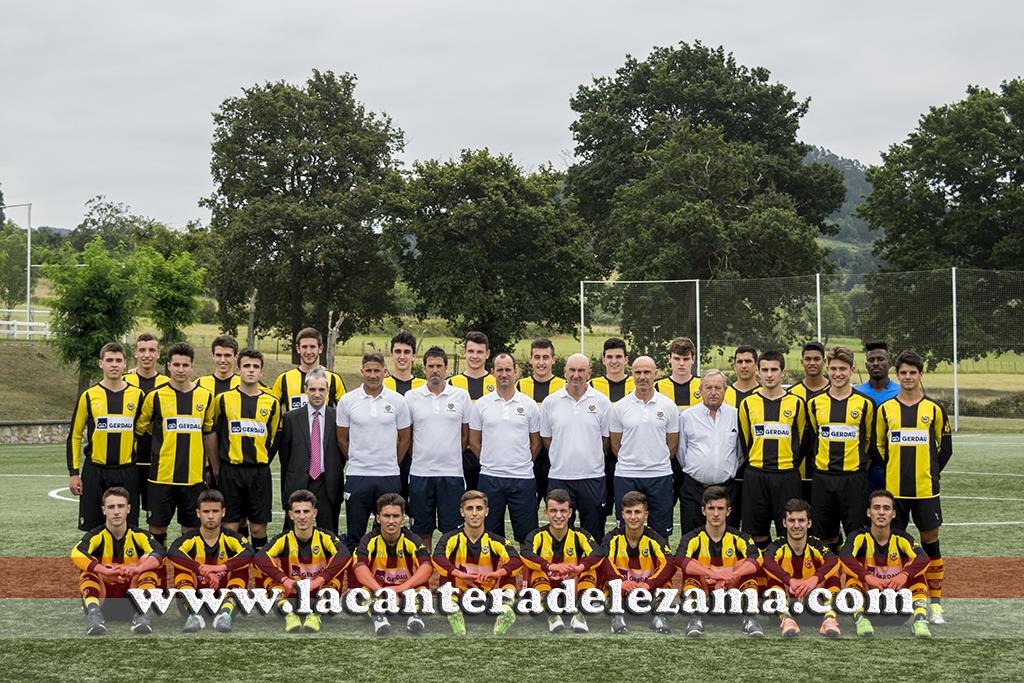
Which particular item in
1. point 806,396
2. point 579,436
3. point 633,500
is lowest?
point 633,500

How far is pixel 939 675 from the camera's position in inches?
208

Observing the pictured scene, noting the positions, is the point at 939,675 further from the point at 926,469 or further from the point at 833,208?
the point at 833,208

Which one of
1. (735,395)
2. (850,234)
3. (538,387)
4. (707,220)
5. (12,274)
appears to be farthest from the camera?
(850,234)

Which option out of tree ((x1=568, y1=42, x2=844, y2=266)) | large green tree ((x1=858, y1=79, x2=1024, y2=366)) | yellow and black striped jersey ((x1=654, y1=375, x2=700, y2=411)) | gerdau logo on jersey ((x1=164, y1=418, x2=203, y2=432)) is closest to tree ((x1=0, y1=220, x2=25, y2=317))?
tree ((x1=568, y1=42, x2=844, y2=266))

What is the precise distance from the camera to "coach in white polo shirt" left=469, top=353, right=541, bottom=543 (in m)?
7.24

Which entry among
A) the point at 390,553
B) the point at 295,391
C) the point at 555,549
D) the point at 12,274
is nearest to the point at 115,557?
the point at 390,553

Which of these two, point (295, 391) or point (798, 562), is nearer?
point (798, 562)

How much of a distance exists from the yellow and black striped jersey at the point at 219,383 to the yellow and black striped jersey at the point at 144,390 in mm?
233

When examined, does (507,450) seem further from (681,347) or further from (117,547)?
(117,547)

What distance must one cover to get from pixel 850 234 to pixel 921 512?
98717 millimetres

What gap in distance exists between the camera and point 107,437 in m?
7.23

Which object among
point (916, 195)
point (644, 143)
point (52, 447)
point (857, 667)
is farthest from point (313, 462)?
point (644, 143)

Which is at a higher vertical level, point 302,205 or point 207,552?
point 302,205

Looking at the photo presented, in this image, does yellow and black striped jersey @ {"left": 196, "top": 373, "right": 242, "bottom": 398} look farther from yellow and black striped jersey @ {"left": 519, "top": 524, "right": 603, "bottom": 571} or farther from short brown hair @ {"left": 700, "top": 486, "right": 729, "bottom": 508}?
short brown hair @ {"left": 700, "top": 486, "right": 729, "bottom": 508}
